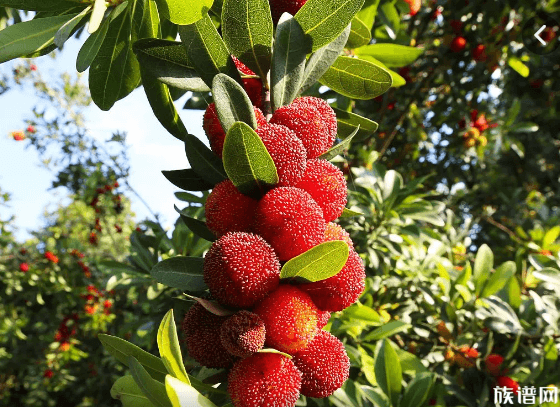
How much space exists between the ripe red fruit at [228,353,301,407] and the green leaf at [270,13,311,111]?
40 centimetres

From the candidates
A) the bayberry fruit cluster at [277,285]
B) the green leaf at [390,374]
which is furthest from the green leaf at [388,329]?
the bayberry fruit cluster at [277,285]

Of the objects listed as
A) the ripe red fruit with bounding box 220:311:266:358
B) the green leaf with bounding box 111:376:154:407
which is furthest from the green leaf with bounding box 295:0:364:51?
the green leaf with bounding box 111:376:154:407

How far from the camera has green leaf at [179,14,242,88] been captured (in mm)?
725

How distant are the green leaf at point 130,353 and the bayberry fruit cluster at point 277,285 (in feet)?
0.19

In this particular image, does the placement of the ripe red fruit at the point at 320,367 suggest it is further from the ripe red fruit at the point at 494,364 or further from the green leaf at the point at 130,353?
the ripe red fruit at the point at 494,364

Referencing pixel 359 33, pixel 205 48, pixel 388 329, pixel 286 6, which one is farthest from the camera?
pixel 388 329

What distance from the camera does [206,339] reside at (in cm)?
64

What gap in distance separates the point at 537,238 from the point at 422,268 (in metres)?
1.06

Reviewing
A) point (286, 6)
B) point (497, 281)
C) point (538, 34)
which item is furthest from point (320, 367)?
point (538, 34)

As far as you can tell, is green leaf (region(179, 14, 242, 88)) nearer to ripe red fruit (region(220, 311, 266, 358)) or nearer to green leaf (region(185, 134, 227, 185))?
green leaf (region(185, 134, 227, 185))

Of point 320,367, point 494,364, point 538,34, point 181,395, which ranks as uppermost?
point 181,395

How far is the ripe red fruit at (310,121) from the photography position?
2.32ft

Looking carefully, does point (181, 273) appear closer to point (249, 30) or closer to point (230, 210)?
point (230, 210)

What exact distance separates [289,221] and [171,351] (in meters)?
0.23
